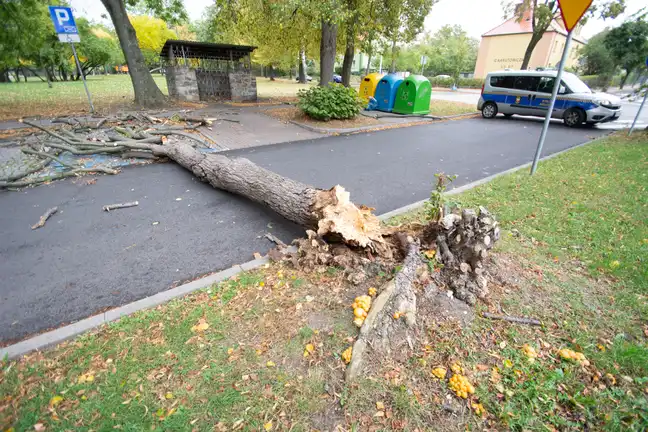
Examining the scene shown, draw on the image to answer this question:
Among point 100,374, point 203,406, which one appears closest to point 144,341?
point 100,374

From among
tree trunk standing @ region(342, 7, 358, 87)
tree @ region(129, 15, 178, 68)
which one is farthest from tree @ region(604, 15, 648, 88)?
tree @ region(129, 15, 178, 68)

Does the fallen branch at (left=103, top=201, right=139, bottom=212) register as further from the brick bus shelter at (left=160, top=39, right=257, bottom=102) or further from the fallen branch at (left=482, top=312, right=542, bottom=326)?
the brick bus shelter at (left=160, top=39, right=257, bottom=102)

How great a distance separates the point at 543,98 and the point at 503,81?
199cm

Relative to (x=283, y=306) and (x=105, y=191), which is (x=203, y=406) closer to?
(x=283, y=306)

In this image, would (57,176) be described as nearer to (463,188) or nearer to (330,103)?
(463,188)

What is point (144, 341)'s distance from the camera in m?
2.49

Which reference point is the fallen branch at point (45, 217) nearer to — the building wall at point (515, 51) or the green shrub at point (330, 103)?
the green shrub at point (330, 103)

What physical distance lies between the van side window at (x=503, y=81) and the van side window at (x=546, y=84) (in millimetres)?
1206

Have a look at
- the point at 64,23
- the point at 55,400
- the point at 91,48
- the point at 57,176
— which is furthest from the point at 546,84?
the point at 91,48

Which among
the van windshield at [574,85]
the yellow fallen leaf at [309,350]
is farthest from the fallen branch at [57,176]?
the van windshield at [574,85]

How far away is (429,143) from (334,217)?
24.5 ft

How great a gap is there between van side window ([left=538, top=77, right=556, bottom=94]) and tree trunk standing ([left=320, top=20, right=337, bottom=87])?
28.8 feet

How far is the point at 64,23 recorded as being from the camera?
972 centimetres

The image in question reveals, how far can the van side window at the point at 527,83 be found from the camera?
13469 millimetres
